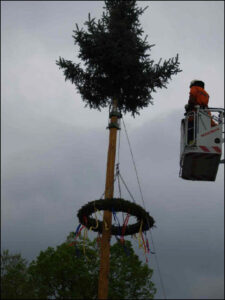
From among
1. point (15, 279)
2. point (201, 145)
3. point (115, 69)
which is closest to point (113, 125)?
point (115, 69)

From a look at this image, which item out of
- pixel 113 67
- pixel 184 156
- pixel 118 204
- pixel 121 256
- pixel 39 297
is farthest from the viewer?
pixel 121 256

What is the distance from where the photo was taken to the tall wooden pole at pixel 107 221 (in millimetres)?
11391

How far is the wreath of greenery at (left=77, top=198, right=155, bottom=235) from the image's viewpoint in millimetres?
11383

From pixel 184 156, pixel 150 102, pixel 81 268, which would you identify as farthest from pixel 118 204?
pixel 81 268

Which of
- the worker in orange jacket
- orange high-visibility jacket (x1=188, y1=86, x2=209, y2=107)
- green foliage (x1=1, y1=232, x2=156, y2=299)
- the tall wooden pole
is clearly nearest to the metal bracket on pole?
the tall wooden pole

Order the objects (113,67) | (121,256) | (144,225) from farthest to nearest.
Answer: (121,256) < (113,67) < (144,225)

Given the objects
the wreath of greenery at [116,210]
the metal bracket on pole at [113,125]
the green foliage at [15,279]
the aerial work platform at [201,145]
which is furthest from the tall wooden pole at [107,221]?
the green foliage at [15,279]

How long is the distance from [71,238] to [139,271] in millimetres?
5987

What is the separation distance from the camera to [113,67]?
1395 cm

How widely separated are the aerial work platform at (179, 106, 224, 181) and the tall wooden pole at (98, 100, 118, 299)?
8.88ft

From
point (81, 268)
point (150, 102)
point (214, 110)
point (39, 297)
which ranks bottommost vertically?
point (39, 297)

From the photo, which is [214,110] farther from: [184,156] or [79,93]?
[79,93]

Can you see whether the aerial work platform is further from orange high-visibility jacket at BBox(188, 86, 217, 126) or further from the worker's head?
the worker's head

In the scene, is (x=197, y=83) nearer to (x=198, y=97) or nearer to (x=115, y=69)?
(x=198, y=97)
